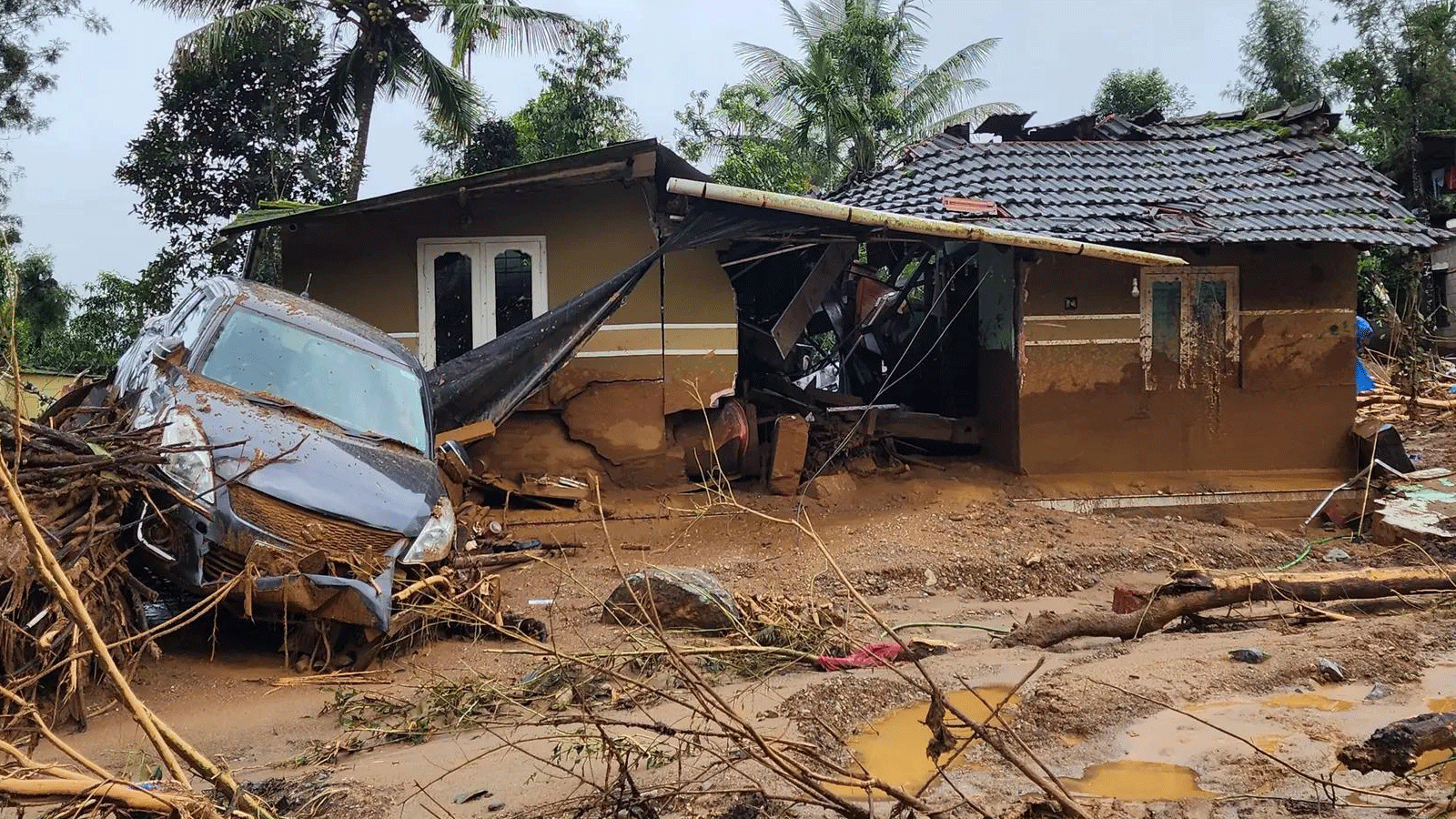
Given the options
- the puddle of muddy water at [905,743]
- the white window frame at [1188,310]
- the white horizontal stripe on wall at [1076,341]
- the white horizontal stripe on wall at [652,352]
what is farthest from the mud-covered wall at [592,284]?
the puddle of muddy water at [905,743]

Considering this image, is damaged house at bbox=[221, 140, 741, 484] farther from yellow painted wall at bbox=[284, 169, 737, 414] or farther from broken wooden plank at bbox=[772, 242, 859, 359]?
broken wooden plank at bbox=[772, 242, 859, 359]

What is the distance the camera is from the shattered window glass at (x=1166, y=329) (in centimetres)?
1098

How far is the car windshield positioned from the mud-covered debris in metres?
5.61

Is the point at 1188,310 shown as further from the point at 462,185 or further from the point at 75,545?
the point at 75,545

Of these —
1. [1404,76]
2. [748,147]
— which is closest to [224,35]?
[748,147]

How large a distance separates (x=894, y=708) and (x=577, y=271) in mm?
6822

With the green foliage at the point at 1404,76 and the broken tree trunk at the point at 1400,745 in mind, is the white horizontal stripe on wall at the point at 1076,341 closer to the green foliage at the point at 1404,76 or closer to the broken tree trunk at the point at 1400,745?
the broken tree trunk at the point at 1400,745

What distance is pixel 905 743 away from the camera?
4.57 m

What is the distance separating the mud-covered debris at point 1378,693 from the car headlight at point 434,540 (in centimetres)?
487

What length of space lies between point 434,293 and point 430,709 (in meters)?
6.68

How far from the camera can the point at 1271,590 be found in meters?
6.26

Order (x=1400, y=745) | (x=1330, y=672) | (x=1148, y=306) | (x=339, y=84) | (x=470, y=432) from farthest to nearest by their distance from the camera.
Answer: (x=339, y=84), (x=1148, y=306), (x=470, y=432), (x=1330, y=672), (x=1400, y=745)

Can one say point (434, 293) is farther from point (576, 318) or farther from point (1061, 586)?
point (1061, 586)

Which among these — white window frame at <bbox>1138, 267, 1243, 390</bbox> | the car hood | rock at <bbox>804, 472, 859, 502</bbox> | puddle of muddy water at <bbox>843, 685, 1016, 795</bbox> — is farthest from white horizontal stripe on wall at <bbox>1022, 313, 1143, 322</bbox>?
the car hood
